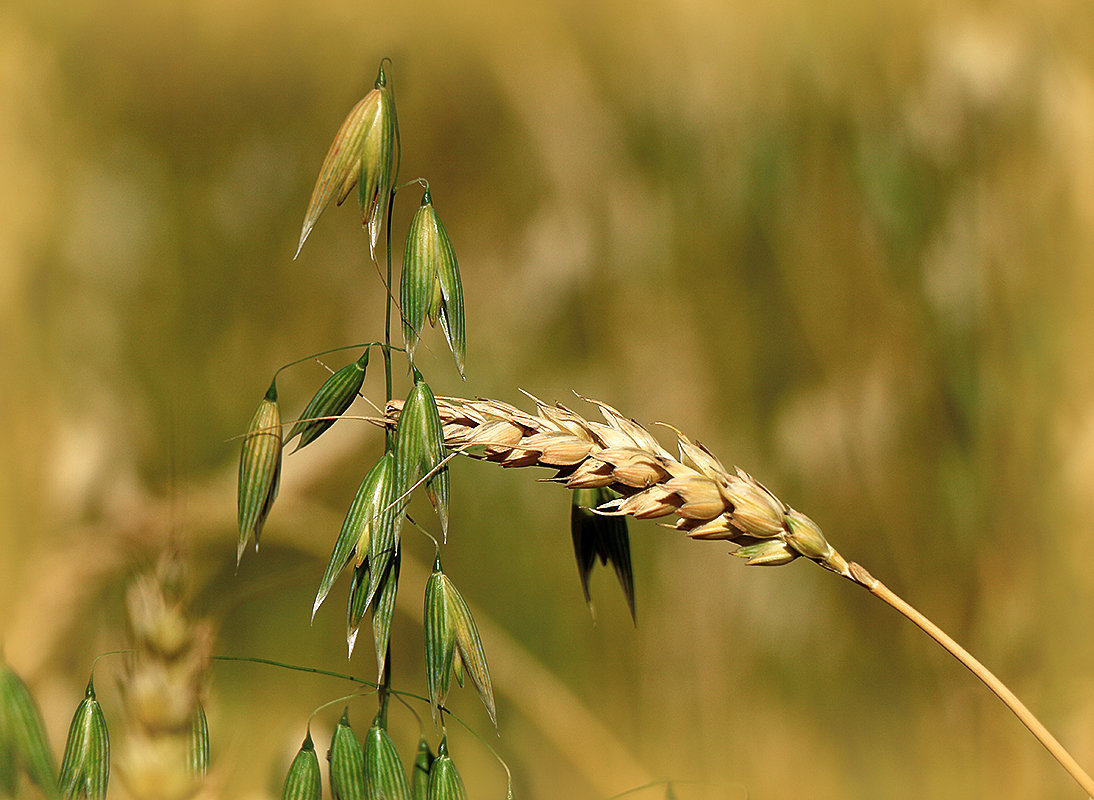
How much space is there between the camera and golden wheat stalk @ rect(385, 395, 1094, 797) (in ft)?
0.88

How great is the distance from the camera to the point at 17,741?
0.32 m

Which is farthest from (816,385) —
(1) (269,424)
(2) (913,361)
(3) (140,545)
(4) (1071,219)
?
(3) (140,545)

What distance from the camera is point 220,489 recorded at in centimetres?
54

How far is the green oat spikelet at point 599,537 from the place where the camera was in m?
0.39

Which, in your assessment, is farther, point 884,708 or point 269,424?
point 884,708

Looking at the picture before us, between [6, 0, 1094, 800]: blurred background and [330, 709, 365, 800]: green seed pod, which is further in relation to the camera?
[6, 0, 1094, 800]: blurred background

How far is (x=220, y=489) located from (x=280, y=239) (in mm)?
197

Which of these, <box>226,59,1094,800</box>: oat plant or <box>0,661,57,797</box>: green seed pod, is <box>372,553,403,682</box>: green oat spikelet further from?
<box>0,661,57,797</box>: green seed pod

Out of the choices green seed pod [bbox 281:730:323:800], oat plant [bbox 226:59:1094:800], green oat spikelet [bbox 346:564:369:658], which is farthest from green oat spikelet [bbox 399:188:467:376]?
green seed pod [bbox 281:730:323:800]

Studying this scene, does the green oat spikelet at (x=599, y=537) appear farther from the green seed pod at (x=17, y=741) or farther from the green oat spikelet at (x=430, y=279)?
the green seed pod at (x=17, y=741)

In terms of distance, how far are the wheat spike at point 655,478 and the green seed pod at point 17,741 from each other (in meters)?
0.23

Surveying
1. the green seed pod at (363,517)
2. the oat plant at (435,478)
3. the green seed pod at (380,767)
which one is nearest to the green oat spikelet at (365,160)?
the oat plant at (435,478)

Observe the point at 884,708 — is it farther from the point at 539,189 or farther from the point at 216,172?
the point at 216,172

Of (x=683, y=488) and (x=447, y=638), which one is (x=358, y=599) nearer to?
(x=447, y=638)
